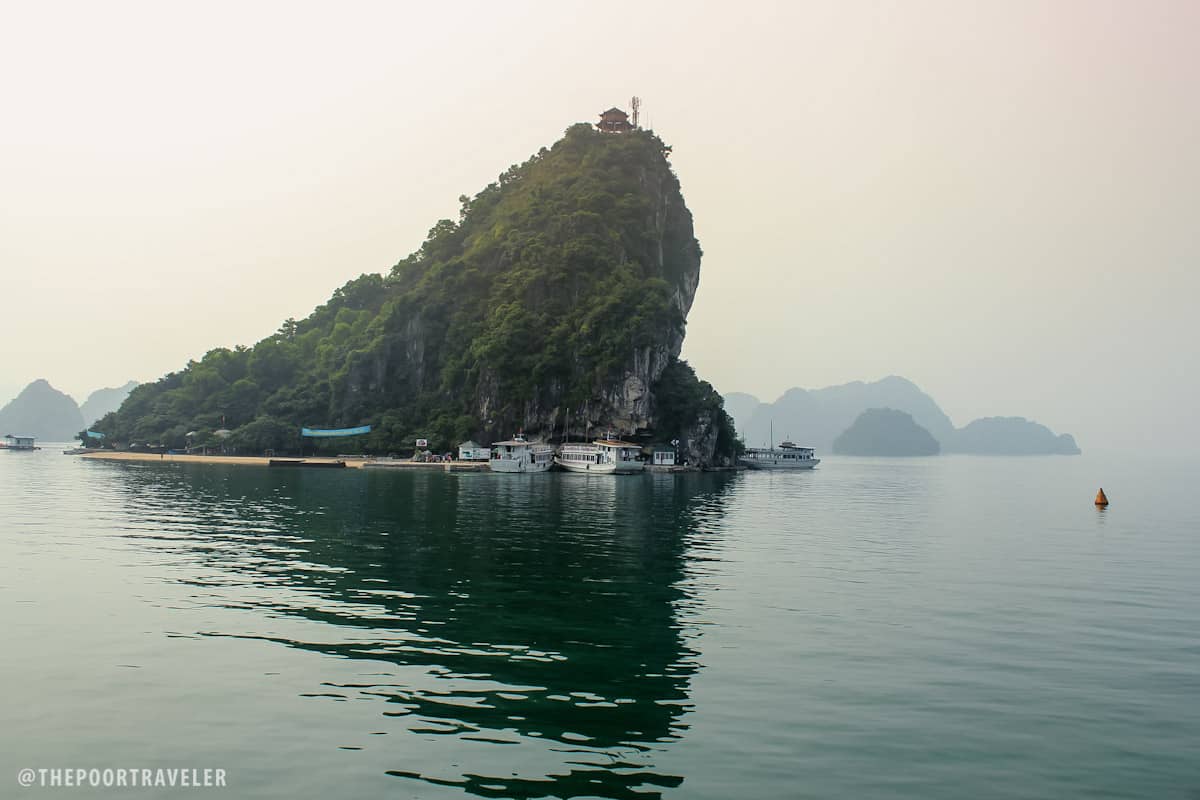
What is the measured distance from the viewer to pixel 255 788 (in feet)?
36.6

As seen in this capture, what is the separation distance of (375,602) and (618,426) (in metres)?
103

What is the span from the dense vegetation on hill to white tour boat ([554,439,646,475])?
8101mm

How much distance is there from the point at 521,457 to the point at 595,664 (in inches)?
3688

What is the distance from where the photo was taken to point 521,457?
110438mm

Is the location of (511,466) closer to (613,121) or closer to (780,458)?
(780,458)

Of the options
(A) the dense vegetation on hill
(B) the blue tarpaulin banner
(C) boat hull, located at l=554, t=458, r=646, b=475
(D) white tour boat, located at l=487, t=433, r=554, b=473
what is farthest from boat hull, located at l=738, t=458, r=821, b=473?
(B) the blue tarpaulin banner

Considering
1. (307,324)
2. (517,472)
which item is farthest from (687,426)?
(307,324)

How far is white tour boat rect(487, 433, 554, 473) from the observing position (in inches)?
4294

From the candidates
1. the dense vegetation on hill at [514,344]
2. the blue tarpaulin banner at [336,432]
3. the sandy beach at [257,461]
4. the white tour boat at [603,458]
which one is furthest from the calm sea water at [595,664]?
the blue tarpaulin banner at [336,432]

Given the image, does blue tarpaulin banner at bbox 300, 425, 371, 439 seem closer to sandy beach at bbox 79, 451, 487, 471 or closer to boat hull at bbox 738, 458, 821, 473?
sandy beach at bbox 79, 451, 487, 471

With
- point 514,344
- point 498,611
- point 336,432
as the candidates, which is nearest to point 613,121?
point 514,344

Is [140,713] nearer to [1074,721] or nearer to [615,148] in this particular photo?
[1074,721]

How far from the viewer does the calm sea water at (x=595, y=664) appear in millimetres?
12102

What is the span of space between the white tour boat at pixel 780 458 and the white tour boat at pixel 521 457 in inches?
1729
